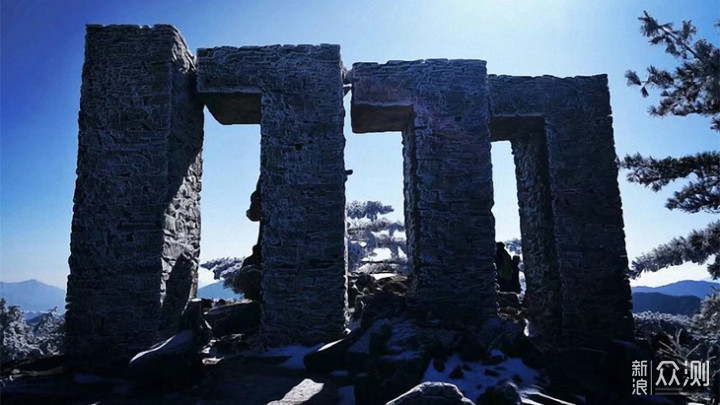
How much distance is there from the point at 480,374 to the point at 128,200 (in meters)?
5.36

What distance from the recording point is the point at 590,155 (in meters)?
7.45

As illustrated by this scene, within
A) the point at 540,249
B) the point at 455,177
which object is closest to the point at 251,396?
the point at 455,177

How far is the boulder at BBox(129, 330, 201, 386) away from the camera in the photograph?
4.70 metres

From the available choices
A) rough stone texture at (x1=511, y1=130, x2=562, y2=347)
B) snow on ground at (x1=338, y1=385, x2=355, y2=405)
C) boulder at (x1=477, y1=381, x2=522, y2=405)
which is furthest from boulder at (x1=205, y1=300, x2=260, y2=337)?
rough stone texture at (x1=511, y1=130, x2=562, y2=347)

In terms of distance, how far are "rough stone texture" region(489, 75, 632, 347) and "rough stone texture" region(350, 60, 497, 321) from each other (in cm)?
78

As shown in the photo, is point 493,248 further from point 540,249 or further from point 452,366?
point 452,366

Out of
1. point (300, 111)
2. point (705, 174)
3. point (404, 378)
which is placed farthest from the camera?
point (300, 111)

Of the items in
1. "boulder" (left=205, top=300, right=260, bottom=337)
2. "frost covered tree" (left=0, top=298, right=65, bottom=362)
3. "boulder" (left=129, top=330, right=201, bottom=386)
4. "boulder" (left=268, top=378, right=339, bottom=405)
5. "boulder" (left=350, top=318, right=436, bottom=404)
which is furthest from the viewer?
"frost covered tree" (left=0, top=298, right=65, bottom=362)

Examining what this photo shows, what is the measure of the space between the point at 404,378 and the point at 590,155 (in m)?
5.51

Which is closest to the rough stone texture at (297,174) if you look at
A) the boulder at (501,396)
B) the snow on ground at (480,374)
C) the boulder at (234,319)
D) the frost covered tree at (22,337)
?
the boulder at (234,319)

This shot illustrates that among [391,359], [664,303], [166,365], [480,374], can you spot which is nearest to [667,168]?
[480,374]

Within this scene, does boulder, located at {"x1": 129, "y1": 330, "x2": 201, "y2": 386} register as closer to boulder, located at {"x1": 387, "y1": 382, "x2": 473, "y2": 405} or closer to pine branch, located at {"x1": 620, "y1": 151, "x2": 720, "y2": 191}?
boulder, located at {"x1": 387, "y1": 382, "x2": 473, "y2": 405}

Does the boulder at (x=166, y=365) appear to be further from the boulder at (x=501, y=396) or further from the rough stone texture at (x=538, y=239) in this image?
the rough stone texture at (x=538, y=239)

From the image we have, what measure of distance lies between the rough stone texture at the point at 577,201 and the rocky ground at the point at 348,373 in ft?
5.37
